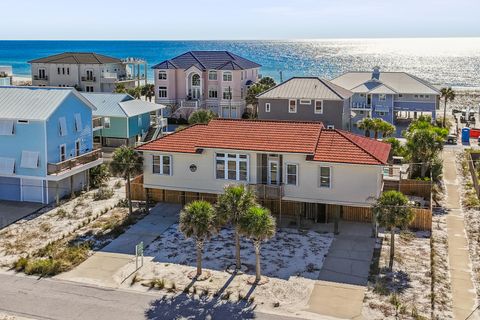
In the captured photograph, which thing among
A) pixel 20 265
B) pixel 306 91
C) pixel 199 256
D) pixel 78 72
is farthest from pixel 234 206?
pixel 78 72

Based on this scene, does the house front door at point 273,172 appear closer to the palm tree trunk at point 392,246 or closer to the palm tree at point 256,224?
the palm tree trunk at point 392,246

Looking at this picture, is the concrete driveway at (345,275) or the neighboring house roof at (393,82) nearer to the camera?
the concrete driveway at (345,275)

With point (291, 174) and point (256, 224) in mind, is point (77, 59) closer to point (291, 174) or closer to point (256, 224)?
point (291, 174)

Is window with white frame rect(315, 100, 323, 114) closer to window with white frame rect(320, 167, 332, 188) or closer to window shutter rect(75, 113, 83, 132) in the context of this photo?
window with white frame rect(320, 167, 332, 188)

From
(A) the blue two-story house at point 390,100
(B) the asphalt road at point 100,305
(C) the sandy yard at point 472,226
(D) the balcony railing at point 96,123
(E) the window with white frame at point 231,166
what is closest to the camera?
(B) the asphalt road at point 100,305

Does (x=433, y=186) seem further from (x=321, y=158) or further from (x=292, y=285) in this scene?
(x=292, y=285)

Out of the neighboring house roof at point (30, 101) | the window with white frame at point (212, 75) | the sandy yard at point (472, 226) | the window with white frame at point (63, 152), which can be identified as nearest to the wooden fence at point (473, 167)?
the sandy yard at point (472, 226)

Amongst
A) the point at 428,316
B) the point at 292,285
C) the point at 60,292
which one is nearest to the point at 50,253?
the point at 60,292
